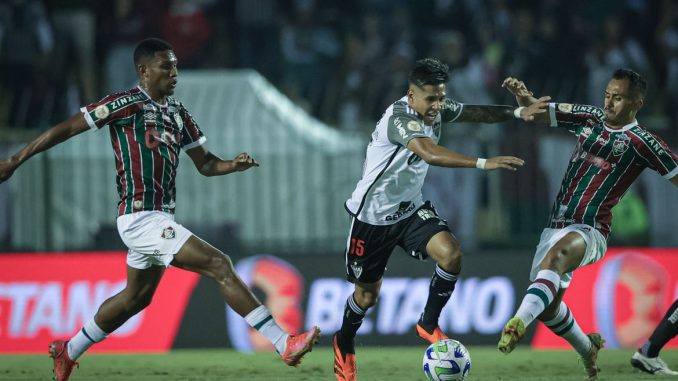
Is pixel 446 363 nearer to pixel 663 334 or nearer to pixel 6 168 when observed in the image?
pixel 663 334

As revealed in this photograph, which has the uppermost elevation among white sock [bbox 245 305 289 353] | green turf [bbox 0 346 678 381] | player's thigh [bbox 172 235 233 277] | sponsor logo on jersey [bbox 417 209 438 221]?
sponsor logo on jersey [bbox 417 209 438 221]

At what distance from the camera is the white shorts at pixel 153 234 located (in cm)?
817

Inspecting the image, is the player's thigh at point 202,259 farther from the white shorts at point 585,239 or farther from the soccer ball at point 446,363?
the white shorts at point 585,239

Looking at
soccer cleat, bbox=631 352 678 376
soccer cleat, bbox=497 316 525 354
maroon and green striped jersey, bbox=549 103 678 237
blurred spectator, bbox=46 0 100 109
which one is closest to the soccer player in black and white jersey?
maroon and green striped jersey, bbox=549 103 678 237

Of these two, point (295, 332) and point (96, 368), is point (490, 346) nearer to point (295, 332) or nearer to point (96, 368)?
point (295, 332)

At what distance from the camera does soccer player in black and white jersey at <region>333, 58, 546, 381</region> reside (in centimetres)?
823

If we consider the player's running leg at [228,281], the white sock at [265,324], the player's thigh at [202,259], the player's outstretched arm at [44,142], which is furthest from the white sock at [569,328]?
the player's outstretched arm at [44,142]

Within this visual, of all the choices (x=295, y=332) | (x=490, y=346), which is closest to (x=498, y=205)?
(x=490, y=346)

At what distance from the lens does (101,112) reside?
8195 millimetres

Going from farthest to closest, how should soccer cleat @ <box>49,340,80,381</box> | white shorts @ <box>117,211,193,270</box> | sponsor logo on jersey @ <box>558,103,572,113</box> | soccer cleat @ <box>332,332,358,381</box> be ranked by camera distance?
sponsor logo on jersey @ <box>558,103,572,113</box>
soccer cleat @ <box>332,332,358,381</box>
soccer cleat @ <box>49,340,80,381</box>
white shorts @ <box>117,211,193,270</box>

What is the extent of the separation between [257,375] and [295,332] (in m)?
2.25

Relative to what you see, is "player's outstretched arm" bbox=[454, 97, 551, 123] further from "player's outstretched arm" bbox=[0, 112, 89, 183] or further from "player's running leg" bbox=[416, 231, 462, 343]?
"player's outstretched arm" bbox=[0, 112, 89, 183]

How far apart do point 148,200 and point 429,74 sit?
2.25 metres

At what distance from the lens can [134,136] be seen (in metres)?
8.30
